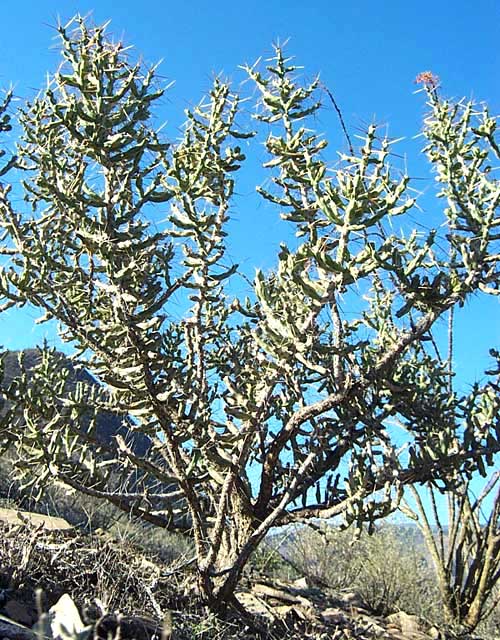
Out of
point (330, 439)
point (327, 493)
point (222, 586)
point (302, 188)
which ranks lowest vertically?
point (222, 586)

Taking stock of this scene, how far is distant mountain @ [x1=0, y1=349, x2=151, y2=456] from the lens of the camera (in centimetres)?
440

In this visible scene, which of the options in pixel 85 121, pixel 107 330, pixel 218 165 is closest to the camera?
pixel 85 121

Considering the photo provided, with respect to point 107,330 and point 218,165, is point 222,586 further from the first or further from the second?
point 218,165

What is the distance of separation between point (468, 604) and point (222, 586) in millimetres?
3188

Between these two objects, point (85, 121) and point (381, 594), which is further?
point (381, 594)

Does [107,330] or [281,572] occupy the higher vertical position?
[107,330]

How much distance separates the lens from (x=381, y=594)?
6.28m


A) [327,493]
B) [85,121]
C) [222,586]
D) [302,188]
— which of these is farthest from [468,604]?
[85,121]

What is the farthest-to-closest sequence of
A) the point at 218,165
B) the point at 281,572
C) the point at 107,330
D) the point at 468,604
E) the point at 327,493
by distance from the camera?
1. the point at 281,572
2. the point at 468,604
3. the point at 327,493
4. the point at 218,165
5. the point at 107,330

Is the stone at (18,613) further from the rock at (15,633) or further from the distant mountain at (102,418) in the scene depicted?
the distant mountain at (102,418)

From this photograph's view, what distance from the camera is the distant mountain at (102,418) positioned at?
4402 mm

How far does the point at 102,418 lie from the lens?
268 inches

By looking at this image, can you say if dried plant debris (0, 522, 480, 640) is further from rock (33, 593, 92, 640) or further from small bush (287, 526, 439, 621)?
small bush (287, 526, 439, 621)

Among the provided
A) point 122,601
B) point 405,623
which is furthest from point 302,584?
point 122,601
